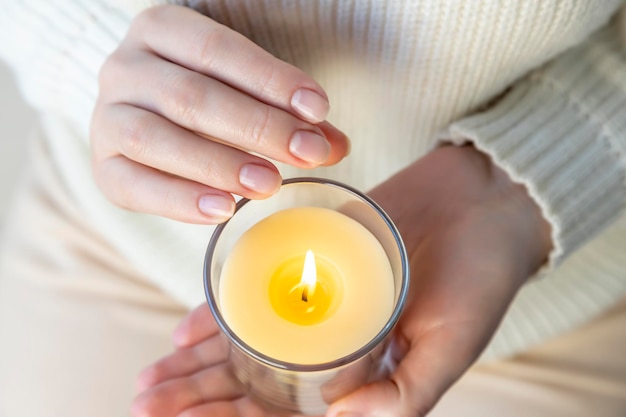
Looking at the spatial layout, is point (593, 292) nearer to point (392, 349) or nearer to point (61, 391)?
point (392, 349)

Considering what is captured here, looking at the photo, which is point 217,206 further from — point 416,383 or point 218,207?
point 416,383

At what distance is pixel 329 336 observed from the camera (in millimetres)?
391

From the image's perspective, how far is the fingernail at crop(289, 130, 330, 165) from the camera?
1.34 ft

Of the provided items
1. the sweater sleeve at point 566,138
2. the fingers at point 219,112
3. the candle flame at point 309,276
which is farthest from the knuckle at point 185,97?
the sweater sleeve at point 566,138

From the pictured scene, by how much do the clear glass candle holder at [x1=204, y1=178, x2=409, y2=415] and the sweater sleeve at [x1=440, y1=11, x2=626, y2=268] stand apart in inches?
7.4

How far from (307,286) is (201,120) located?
0.43 ft

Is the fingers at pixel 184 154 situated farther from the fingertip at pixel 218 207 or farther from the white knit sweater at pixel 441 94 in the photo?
the white knit sweater at pixel 441 94

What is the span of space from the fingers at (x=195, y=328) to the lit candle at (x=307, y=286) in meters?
0.12

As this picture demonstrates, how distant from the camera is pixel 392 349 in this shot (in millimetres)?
486

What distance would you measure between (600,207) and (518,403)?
0.20m

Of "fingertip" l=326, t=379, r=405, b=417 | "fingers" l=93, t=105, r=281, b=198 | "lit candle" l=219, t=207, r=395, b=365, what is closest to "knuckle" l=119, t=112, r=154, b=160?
"fingers" l=93, t=105, r=281, b=198

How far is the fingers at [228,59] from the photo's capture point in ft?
1.39

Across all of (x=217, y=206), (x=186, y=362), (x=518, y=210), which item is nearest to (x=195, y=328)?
(x=186, y=362)

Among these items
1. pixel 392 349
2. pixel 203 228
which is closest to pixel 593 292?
pixel 392 349
